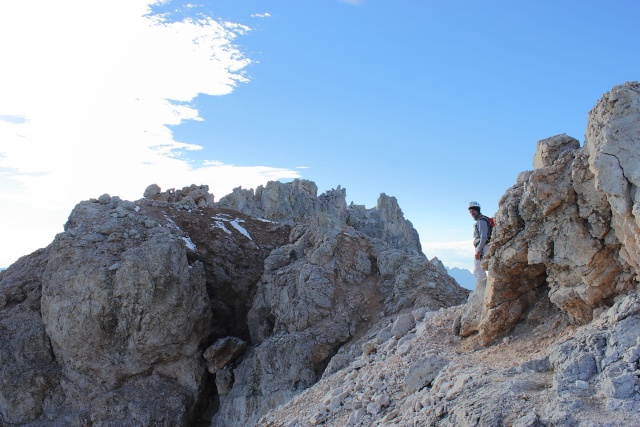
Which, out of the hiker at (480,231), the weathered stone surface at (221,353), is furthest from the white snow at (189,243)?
the hiker at (480,231)

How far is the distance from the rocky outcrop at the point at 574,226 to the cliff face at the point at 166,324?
8230mm

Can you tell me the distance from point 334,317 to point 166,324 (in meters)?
6.77

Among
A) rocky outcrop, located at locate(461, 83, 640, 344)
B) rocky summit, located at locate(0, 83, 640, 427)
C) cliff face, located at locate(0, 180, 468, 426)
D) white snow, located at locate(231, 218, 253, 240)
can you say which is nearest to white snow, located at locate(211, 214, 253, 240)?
white snow, located at locate(231, 218, 253, 240)

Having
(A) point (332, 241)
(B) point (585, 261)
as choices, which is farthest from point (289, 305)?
(B) point (585, 261)

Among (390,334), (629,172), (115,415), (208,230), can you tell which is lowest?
(115,415)

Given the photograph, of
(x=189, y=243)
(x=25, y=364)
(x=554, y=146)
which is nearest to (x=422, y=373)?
(x=554, y=146)

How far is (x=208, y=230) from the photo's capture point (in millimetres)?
27719

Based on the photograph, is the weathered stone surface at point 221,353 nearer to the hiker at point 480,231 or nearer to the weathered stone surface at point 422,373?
the weathered stone surface at point 422,373

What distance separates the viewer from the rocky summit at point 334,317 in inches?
353

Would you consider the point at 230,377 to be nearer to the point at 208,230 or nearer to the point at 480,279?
the point at 208,230

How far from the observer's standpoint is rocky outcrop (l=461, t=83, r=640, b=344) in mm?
9164

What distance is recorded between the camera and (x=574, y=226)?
10.3 m

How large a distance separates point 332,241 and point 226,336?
6528 mm

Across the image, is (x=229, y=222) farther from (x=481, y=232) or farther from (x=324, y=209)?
(x=324, y=209)
